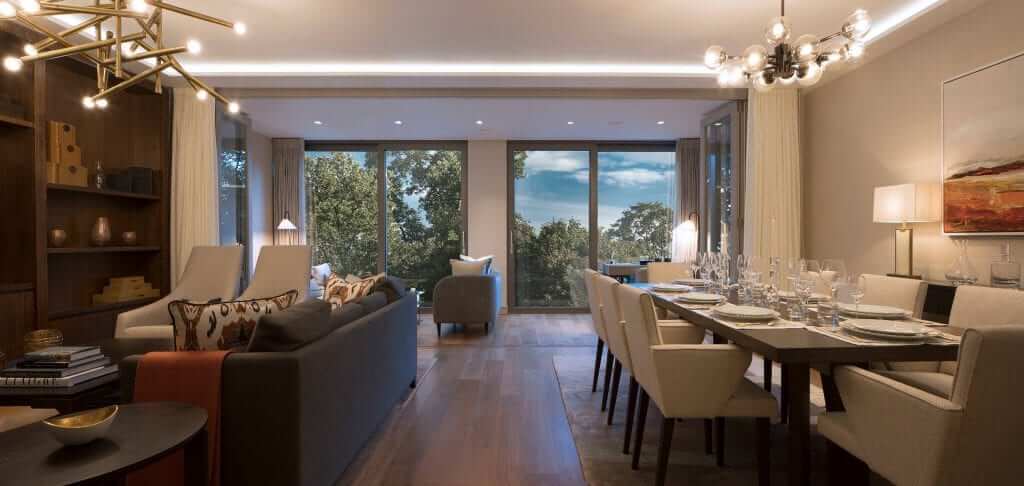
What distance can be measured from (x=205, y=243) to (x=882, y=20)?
19.4 feet

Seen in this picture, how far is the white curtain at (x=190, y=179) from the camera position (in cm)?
440

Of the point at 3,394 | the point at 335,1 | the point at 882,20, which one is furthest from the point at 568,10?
the point at 3,394

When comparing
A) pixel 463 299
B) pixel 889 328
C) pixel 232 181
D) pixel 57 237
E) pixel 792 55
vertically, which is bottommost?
pixel 463 299

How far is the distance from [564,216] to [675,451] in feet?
15.2

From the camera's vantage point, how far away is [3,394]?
A: 1.76m

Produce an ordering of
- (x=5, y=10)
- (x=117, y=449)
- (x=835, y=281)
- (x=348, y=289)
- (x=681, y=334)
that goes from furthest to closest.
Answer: (x=348, y=289) → (x=681, y=334) → (x=835, y=281) → (x=5, y=10) → (x=117, y=449)

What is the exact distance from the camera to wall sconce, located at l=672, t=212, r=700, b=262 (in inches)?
263

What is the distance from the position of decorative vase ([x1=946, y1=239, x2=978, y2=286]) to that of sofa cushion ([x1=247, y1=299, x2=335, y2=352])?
3.57 meters

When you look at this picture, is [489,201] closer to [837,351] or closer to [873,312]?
[873,312]

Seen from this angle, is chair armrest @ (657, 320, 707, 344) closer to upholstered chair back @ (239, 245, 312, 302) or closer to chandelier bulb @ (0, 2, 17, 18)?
upholstered chair back @ (239, 245, 312, 302)

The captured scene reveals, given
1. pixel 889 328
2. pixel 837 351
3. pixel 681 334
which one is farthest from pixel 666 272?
pixel 837 351

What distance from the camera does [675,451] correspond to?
2322 millimetres

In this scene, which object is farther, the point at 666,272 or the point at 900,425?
the point at 666,272

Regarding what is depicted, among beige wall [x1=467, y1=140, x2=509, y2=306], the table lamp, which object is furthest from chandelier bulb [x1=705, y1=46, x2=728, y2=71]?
beige wall [x1=467, y1=140, x2=509, y2=306]
